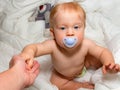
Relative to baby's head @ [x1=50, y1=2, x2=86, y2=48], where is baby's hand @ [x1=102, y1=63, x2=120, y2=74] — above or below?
below

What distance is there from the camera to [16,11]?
1533 millimetres

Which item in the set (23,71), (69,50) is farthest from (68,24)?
(23,71)

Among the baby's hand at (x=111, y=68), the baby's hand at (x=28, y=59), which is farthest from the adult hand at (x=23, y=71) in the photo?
the baby's hand at (x=111, y=68)

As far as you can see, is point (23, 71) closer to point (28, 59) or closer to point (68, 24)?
point (28, 59)

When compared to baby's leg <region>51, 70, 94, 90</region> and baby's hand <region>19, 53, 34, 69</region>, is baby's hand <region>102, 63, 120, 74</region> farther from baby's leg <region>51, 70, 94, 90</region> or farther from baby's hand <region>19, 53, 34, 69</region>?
baby's hand <region>19, 53, 34, 69</region>

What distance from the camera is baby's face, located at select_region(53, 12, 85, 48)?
1053mm

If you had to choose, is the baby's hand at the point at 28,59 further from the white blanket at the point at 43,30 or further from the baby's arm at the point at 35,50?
the white blanket at the point at 43,30

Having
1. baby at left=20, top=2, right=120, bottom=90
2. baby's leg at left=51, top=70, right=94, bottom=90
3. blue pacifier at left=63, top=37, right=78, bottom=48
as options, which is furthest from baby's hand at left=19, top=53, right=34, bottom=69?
baby's leg at left=51, top=70, right=94, bottom=90

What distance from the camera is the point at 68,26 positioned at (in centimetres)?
106

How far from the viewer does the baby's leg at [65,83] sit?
1.18 metres

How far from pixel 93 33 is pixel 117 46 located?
21cm

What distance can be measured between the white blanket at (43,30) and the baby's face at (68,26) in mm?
194

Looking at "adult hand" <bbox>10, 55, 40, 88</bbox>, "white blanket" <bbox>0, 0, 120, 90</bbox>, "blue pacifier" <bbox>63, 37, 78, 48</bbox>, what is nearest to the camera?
"adult hand" <bbox>10, 55, 40, 88</bbox>

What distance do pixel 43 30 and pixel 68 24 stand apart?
0.38 m
